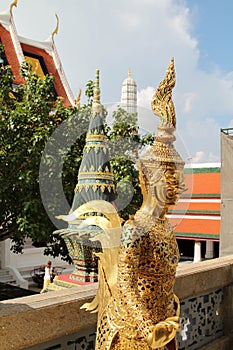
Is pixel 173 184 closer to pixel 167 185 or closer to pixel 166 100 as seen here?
pixel 167 185

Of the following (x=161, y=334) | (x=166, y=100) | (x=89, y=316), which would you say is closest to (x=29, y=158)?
(x=89, y=316)

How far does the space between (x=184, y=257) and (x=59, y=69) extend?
10.2 metres

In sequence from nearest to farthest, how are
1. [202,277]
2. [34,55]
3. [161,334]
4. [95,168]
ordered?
1. [161,334]
2. [202,277]
3. [95,168]
4. [34,55]

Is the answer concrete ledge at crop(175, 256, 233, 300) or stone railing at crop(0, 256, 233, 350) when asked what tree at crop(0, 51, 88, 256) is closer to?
concrete ledge at crop(175, 256, 233, 300)

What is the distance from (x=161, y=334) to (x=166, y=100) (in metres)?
1.17

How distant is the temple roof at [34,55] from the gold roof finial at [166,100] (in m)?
13.6

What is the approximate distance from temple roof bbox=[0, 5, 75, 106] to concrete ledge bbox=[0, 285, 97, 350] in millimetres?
13484

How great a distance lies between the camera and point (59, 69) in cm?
1827

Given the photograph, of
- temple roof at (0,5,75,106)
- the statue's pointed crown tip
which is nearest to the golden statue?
the statue's pointed crown tip

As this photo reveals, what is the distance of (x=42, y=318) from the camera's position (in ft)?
7.39

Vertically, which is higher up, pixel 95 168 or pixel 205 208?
pixel 95 168

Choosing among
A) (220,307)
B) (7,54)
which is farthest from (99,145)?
(7,54)

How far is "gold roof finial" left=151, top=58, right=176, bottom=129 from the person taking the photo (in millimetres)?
2078

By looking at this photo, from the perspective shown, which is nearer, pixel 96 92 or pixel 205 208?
pixel 96 92
